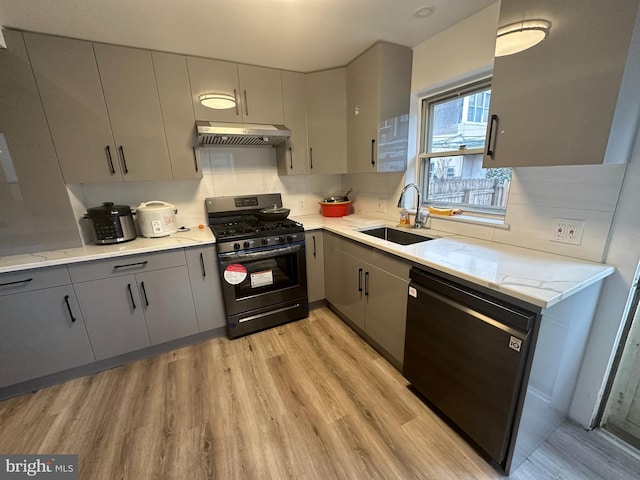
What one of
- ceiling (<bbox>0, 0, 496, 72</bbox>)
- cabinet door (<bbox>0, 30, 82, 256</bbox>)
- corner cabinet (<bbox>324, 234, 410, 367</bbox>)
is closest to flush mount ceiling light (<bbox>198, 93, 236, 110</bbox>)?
ceiling (<bbox>0, 0, 496, 72</bbox>)

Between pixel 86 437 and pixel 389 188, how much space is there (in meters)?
2.73

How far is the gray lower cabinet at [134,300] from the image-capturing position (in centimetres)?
178

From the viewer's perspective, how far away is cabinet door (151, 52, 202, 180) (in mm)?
1962

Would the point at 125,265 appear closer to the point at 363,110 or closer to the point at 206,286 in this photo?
the point at 206,286

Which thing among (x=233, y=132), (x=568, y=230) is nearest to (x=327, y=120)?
(x=233, y=132)

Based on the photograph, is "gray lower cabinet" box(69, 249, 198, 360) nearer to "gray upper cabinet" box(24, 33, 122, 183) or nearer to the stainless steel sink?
"gray upper cabinet" box(24, 33, 122, 183)

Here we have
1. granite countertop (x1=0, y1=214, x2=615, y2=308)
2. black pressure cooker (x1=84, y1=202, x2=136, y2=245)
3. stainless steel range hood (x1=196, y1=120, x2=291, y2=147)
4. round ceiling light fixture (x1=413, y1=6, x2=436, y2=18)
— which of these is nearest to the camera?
granite countertop (x1=0, y1=214, x2=615, y2=308)

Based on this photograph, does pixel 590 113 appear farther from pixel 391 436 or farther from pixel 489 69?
pixel 391 436

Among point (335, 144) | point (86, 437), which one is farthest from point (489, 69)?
point (86, 437)

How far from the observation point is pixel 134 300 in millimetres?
1903

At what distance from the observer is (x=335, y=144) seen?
255cm

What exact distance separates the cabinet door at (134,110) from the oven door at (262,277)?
914 millimetres

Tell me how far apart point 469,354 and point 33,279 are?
2.52 metres

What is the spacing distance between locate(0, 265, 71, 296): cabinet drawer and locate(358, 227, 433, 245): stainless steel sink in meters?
2.12
